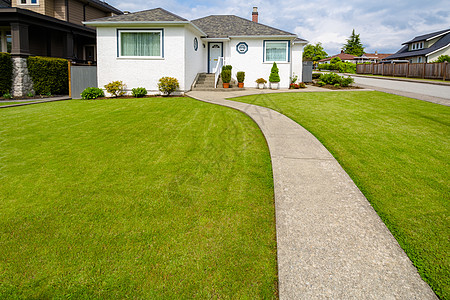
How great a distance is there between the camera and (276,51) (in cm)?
2011

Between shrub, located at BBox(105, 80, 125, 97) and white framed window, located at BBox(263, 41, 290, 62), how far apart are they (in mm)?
9417

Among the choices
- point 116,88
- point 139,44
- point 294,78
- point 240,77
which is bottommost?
point 116,88

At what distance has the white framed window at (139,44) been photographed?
52.0 feet

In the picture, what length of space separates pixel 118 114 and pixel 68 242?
708 centimetres

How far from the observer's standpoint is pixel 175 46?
1572cm

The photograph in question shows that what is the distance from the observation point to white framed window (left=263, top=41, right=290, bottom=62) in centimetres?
1996

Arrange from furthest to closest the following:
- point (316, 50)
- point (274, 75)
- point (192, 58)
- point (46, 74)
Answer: point (316, 50) < point (274, 75) < point (46, 74) < point (192, 58)

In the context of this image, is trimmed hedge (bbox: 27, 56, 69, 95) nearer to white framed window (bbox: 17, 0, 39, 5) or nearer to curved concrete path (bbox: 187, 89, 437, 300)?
white framed window (bbox: 17, 0, 39, 5)

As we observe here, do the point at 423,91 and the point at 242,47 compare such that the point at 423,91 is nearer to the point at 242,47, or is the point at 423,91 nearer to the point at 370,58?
the point at 242,47

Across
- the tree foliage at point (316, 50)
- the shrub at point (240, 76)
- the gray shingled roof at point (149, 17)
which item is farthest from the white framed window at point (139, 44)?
the tree foliage at point (316, 50)

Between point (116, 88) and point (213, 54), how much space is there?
771 centimetres

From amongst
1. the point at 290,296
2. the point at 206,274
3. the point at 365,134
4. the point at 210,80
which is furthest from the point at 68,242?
the point at 210,80

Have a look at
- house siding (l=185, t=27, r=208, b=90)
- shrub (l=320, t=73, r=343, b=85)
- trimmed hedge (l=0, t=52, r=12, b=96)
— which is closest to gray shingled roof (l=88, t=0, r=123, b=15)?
trimmed hedge (l=0, t=52, r=12, b=96)

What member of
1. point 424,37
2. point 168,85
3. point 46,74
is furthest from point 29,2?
point 424,37
